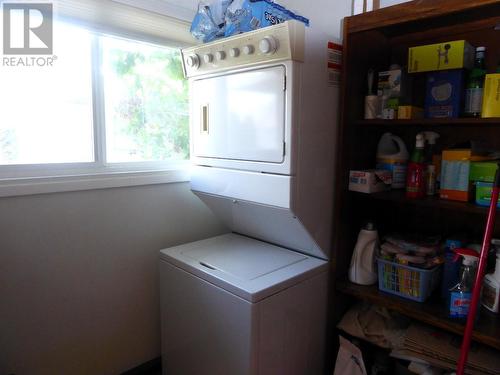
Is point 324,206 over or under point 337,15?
under

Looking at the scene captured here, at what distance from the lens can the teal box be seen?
154cm

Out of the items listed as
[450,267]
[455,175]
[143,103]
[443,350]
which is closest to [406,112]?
[455,175]

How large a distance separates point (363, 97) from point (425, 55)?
35 cm

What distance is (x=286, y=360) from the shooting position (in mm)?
1738

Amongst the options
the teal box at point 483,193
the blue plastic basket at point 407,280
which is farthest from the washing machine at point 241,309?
the teal box at point 483,193

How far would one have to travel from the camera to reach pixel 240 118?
5.77 feet

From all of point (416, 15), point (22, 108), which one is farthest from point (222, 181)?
point (416, 15)

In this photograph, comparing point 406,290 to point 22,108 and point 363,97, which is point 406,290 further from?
point 22,108

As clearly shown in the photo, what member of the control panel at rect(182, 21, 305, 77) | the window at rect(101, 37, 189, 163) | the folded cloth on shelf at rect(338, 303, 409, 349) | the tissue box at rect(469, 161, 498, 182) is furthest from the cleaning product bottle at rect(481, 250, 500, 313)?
the window at rect(101, 37, 189, 163)

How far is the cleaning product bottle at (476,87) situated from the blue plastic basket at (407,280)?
77 cm

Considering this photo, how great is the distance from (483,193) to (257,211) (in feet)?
3.44

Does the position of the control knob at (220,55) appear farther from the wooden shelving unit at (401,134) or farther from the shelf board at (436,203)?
the shelf board at (436,203)

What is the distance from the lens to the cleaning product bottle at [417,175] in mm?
1764

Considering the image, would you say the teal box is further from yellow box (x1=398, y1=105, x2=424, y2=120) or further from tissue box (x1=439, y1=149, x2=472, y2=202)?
yellow box (x1=398, y1=105, x2=424, y2=120)
